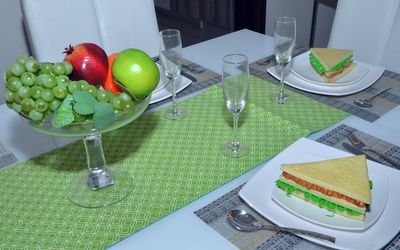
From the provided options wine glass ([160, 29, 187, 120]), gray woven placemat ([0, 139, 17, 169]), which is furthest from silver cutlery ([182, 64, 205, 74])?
gray woven placemat ([0, 139, 17, 169])

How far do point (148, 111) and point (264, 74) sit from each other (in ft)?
1.52

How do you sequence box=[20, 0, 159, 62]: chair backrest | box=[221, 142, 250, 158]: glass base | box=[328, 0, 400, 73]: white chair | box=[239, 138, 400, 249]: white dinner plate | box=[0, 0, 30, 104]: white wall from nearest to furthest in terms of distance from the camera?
1. box=[239, 138, 400, 249]: white dinner plate
2. box=[221, 142, 250, 158]: glass base
3. box=[20, 0, 159, 62]: chair backrest
4. box=[328, 0, 400, 73]: white chair
5. box=[0, 0, 30, 104]: white wall

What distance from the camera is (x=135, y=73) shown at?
906 mm

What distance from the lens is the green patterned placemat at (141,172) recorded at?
0.76 m

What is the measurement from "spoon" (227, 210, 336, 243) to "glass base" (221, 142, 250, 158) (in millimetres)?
217

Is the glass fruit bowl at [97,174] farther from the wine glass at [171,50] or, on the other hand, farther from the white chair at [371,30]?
the white chair at [371,30]

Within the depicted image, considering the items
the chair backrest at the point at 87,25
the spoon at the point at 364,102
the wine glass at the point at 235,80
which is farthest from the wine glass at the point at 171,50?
the chair backrest at the point at 87,25

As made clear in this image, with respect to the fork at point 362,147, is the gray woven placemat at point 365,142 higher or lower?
lower

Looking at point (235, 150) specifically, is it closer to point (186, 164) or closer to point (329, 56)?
point (186, 164)

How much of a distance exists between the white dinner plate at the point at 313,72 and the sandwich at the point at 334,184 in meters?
0.53

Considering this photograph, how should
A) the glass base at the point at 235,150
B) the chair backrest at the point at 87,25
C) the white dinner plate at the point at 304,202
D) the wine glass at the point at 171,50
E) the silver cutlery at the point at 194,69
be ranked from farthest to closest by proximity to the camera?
the chair backrest at the point at 87,25 < the silver cutlery at the point at 194,69 < the wine glass at the point at 171,50 < the glass base at the point at 235,150 < the white dinner plate at the point at 304,202

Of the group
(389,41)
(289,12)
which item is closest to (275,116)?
(389,41)

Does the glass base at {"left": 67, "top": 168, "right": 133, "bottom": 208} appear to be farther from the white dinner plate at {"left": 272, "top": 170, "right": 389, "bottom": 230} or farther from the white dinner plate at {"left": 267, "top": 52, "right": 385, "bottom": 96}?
the white dinner plate at {"left": 267, "top": 52, "right": 385, "bottom": 96}

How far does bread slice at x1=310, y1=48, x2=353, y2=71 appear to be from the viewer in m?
1.24
